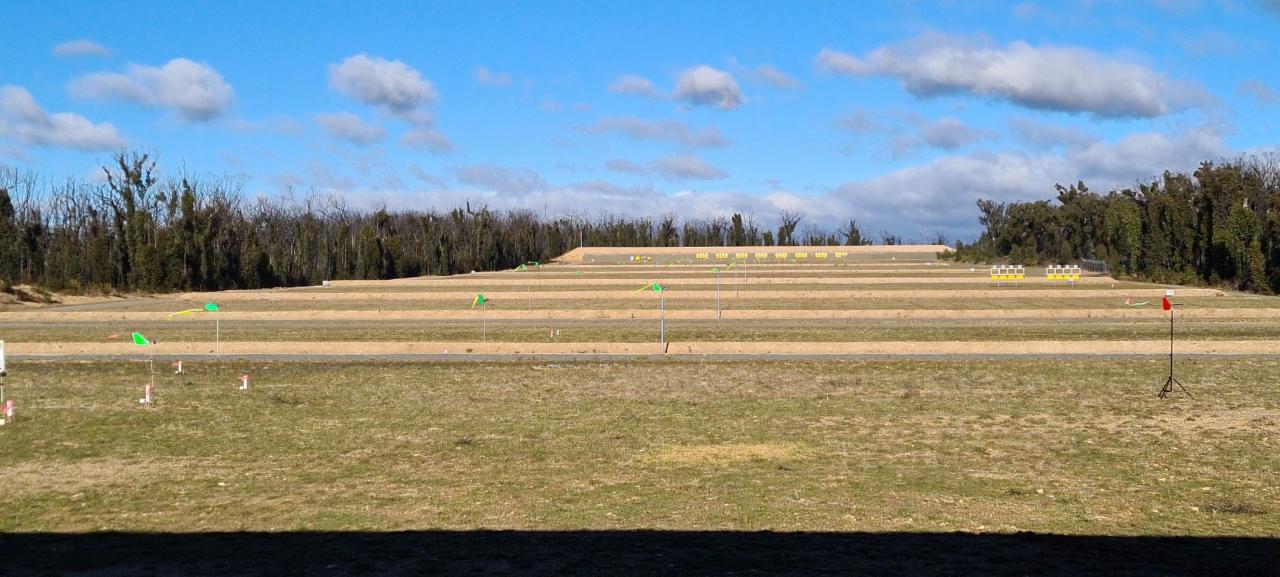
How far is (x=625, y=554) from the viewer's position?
736 cm

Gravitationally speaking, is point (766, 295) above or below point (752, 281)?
below

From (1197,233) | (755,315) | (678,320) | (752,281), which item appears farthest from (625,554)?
(1197,233)

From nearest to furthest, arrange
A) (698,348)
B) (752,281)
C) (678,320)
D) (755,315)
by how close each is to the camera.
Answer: (698,348) < (678,320) < (755,315) < (752,281)

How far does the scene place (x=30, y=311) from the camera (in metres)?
36.2

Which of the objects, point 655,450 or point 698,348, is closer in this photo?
point 655,450

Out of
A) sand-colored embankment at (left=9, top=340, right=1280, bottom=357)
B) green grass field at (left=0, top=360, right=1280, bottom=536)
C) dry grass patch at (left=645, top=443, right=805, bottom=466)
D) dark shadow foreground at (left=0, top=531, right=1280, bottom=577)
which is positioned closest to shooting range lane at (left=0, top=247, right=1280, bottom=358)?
sand-colored embankment at (left=9, top=340, right=1280, bottom=357)

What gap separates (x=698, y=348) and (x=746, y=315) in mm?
8564

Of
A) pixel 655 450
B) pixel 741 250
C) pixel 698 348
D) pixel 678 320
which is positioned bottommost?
pixel 655 450

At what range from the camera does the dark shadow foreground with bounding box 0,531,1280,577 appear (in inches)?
274

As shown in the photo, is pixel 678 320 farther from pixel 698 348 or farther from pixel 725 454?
pixel 725 454

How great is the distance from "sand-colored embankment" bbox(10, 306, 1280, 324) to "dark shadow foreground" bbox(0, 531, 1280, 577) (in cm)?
2102

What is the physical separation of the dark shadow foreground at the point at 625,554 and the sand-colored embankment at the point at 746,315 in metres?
21.0

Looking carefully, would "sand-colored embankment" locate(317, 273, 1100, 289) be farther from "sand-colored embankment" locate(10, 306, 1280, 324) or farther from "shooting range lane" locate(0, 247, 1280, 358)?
"sand-colored embankment" locate(10, 306, 1280, 324)

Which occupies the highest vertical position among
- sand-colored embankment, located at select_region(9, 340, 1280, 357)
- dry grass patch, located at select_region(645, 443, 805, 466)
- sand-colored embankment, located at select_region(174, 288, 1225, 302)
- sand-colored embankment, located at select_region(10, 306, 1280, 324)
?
sand-colored embankment, located at select_region(174, 288, 1225, 302)
